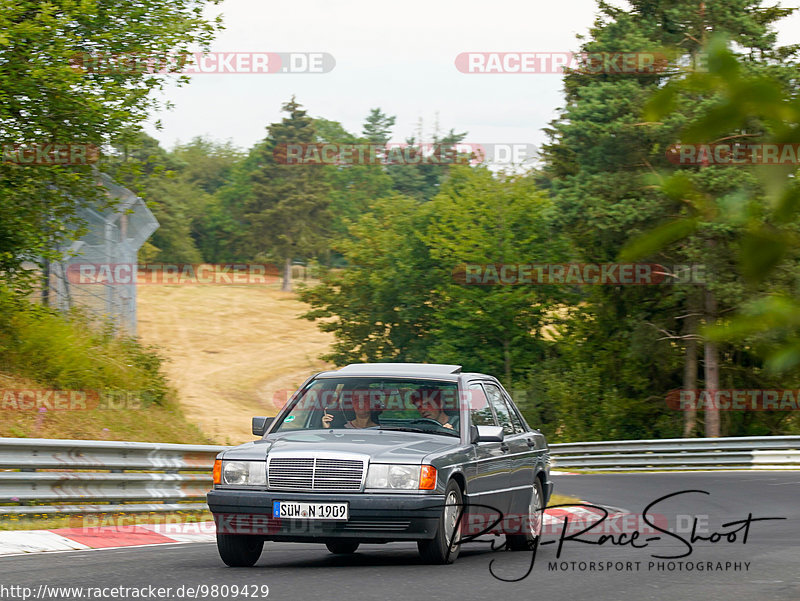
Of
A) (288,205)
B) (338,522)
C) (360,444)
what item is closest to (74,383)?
(360,444)

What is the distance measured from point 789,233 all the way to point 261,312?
89786mm

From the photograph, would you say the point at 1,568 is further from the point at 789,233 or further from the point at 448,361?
the point at 448,361

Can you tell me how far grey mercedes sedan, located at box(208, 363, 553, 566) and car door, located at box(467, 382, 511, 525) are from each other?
1 cm

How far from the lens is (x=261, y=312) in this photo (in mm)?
91000

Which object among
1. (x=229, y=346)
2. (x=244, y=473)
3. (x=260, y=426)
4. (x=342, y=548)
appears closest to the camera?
(x=244, y=473)

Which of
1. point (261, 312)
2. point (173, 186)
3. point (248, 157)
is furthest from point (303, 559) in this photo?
point (248, 157)

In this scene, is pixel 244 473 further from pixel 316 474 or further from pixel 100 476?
pixel 100 476

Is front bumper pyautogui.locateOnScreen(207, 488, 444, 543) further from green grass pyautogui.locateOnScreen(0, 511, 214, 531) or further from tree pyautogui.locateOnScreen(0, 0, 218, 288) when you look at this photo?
tree pyautogui.locateOnScreen(0, 0, 218, 288)

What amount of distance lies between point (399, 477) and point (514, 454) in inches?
89.5

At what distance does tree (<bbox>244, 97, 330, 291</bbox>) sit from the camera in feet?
337

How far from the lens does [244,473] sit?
815cm

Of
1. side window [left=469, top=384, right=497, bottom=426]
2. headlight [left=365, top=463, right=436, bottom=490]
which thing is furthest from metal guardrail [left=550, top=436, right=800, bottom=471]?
headlight [left=365, top=463, right=436, bottom=490]

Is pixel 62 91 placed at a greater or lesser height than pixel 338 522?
greater

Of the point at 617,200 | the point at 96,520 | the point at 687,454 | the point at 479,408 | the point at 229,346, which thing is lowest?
the point at 229,346
